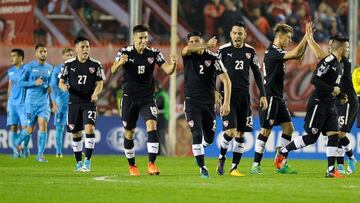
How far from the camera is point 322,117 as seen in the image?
1633 centimetres

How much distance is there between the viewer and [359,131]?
25297mm

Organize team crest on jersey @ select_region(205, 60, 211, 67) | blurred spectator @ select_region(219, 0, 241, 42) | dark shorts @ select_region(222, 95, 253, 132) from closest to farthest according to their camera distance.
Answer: team crest on jersey @ select_region(205, 60, 211, 67)
dark shorts @ select_region(222, 95, 253, 132)
blurred spectator @ select_region(219, 0, 241, 42)

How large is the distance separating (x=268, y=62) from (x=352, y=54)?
9.44 m

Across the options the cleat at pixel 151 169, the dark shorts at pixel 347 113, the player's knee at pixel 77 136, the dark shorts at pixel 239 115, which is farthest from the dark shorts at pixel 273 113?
the player's knee at pixel 77 136

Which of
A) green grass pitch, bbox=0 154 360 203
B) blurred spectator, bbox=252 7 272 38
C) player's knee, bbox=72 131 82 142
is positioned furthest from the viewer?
blurred spectator, bbox=252 7 272 38

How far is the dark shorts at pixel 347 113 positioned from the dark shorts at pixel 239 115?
1.89 metres

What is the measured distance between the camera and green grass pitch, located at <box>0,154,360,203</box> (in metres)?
12.2

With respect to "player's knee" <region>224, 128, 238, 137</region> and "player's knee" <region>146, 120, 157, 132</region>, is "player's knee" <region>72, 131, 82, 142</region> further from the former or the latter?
"player's knee" <region>224, 128, 238, 137</region>

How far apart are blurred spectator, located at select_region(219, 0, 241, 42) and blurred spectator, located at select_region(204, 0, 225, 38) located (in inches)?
4.8

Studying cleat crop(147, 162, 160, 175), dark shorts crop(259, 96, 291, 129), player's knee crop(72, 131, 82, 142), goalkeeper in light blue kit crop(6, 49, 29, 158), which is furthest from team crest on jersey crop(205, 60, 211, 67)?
goalkeeper in light blue kit crop(6, 49, 29, 158)

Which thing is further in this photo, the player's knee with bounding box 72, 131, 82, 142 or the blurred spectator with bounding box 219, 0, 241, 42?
the blurred spectator with bounding box 219, 0, 241, 42

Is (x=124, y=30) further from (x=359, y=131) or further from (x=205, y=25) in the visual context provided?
(x=359, y=131)

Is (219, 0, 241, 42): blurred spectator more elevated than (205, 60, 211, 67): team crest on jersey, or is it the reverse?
(219, 0, 241, 42): blurred spectator

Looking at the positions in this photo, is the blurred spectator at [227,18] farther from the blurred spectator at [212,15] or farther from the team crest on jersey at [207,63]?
the team crest on jersey at [207,63]
